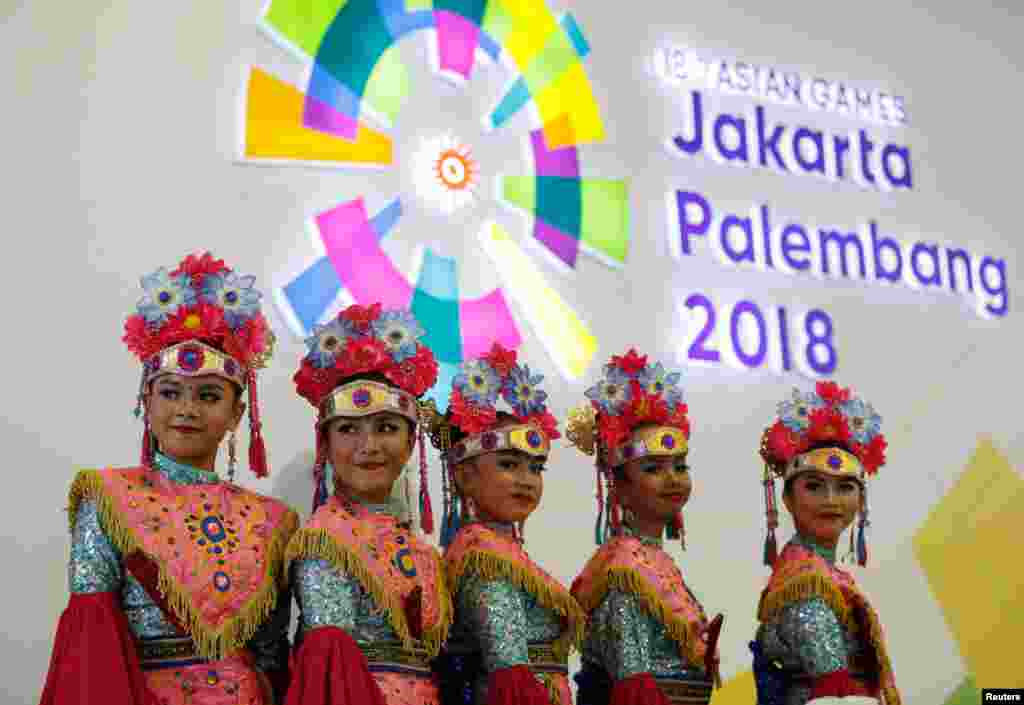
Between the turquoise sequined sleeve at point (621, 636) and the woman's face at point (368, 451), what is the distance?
28.0 inches

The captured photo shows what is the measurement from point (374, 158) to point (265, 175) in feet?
1.27

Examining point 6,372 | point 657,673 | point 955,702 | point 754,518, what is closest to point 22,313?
point 6,372

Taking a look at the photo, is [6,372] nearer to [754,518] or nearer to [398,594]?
[398,594]

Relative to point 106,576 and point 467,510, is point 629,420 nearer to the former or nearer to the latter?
point 467,510

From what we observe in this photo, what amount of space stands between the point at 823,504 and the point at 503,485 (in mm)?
1011

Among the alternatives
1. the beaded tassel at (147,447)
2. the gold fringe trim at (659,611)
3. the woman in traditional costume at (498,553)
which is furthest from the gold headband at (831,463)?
the beaded tassel at (147,447)

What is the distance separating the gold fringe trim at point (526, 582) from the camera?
3.55 m

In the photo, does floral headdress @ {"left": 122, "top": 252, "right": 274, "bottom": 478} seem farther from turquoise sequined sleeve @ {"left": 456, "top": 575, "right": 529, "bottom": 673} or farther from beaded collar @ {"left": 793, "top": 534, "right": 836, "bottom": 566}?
beaded collar @ {"left": 793, "top": 534, "right": 836, "bottom": 566}

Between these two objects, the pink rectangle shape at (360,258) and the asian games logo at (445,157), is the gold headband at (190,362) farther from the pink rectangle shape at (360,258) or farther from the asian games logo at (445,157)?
the pink rectangle shape at (360,258)

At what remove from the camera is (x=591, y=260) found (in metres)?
5.16

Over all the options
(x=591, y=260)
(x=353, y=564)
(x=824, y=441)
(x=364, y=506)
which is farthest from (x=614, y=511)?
(x=591, y=260)

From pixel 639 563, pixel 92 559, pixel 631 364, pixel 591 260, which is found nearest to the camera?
pixel 92 559

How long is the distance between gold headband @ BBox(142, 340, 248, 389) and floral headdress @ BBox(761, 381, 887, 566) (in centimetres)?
170

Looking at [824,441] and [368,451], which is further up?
[824,441]
